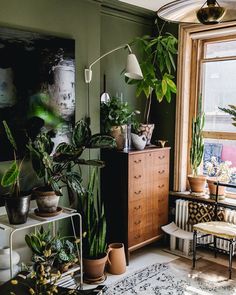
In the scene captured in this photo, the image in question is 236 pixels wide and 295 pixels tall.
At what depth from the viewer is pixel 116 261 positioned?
3.62 m

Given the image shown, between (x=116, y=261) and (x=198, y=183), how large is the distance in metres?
1.31

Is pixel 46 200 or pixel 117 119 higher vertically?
pixel 117 119

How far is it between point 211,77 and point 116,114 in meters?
1.27

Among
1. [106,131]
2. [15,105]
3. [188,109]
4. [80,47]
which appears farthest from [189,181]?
[15,105]

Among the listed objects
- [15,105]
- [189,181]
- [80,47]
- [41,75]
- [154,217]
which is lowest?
[154,217]

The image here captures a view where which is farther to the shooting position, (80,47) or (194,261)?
(194,261)

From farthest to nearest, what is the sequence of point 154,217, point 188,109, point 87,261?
point 188,109 < point 154,217 < point 87,261

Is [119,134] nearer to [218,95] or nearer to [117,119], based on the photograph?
[117,119]

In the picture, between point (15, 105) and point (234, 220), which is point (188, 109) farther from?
point (15, 105)

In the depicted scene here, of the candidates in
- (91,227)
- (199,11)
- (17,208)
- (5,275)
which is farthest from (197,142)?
(199,11)

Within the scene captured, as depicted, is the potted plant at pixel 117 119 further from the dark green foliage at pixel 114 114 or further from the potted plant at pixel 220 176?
the potted plant at pixel 220 176

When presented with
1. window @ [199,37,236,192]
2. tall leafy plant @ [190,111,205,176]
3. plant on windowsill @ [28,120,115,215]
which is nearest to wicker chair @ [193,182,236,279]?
tall leafy plant @ [190,111,205,176]

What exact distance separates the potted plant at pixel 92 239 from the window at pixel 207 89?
131 centimetres

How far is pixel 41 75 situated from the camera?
3.22m
